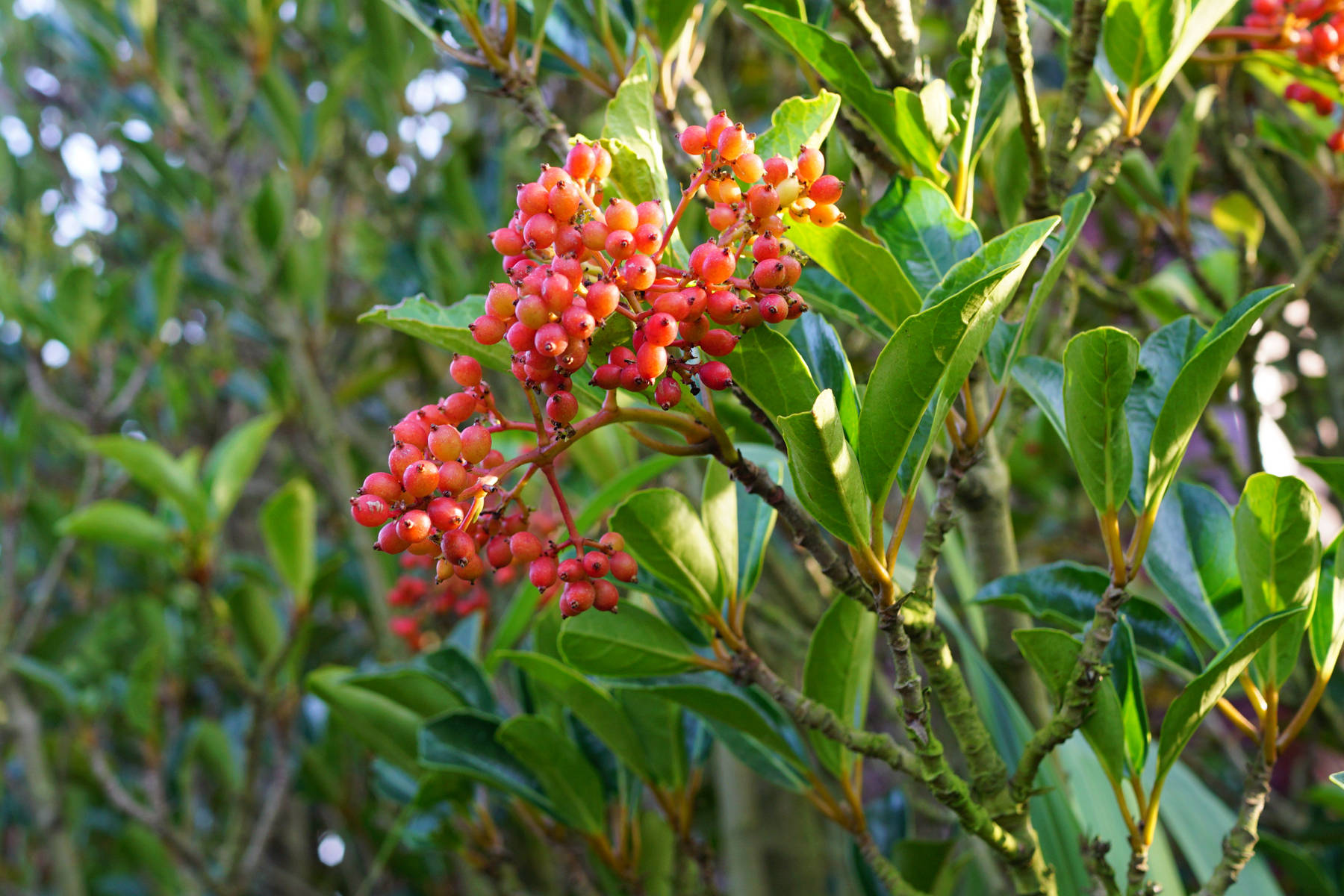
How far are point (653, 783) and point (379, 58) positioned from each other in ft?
6.75

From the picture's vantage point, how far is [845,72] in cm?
83

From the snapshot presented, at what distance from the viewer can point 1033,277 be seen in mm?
976

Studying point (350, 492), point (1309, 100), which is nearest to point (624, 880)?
point (350, 492)

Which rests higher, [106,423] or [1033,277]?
[106,423]

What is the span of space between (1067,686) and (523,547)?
0.40 metres

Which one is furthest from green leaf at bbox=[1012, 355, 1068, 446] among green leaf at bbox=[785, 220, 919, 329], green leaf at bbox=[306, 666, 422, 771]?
green leaf at bbox=[306, 666, 422, 771]

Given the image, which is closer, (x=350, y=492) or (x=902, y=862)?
(x=902, y=862)

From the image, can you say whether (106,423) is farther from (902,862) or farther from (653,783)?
(902,862)

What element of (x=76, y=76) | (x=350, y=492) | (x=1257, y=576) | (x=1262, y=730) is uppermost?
(x=76, y=76)

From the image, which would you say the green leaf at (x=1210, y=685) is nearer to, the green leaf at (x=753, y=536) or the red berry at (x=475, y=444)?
the green leaf at (x=753, y=536)

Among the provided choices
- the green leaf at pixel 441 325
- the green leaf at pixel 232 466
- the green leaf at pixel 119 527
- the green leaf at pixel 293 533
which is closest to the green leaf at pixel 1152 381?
the green leaf at pixel 441 325

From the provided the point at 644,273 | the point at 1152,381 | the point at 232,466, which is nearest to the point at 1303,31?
the point at 1152,381

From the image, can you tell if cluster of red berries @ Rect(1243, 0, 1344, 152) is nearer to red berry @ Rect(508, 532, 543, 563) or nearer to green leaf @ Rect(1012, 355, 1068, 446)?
green leaf @ Rect(1012, 355, 1068, 446)

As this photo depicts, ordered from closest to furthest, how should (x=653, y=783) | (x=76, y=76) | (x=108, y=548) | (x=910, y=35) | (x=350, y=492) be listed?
(x=910, y=35), (x=653, y=783), (x=350, y=492), (x=108, y=548), (x=76, y=76)
